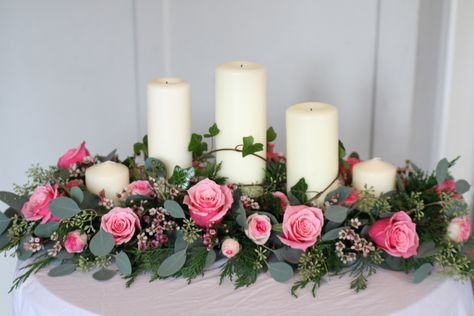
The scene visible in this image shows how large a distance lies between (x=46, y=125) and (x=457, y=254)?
1.06 meters

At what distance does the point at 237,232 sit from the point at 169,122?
222 mm

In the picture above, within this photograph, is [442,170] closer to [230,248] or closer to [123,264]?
[230,248]

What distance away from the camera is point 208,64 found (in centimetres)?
179

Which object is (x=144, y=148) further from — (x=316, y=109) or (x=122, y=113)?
(x=122, y=113)

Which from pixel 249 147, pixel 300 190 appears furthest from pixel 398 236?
pixel 249 147

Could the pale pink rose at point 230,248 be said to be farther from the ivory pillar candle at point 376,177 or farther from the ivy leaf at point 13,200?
the ivy leaf at point 13,200

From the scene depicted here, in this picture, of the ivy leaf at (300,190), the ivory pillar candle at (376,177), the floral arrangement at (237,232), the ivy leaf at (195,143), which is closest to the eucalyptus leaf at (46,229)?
the floral arrangement at (237,232)

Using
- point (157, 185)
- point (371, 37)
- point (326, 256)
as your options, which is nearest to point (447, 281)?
point (326, 256)

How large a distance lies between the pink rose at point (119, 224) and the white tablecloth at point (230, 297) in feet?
0.20

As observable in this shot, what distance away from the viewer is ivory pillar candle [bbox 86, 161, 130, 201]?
3.54 feet

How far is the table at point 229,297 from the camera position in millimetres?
913

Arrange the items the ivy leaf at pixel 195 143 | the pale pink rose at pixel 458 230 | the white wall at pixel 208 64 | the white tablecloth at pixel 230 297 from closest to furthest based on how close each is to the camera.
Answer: the white tablecloth at pixel 230 297
the pale pink rose at pixel 458 230
the ivy leaf at pixel 195 143
the white wall at pixel 208 64

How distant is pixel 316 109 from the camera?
3.42 feet

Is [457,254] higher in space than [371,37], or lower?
lower
